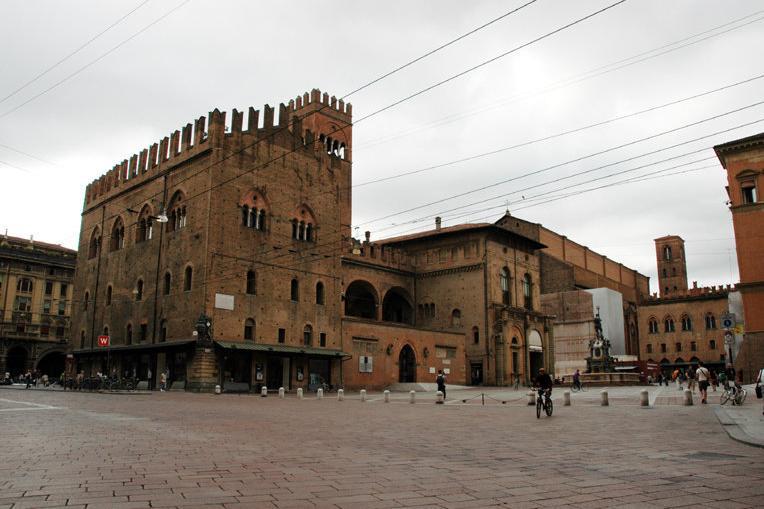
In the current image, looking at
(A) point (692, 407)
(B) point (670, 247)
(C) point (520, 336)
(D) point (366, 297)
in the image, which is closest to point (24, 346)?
(D) point (366, 297)

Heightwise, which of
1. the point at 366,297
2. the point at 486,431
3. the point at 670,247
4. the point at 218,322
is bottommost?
the point at 486,431

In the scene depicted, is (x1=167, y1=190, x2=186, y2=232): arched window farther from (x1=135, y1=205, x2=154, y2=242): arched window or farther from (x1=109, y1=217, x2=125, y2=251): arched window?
(x1=109, y1=217, x2=125, y2=251): arched window

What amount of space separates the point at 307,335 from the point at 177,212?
11270 mm

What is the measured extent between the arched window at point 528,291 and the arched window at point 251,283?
2546 cm

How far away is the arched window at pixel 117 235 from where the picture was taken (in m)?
44.0

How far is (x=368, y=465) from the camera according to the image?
7652 millimetres

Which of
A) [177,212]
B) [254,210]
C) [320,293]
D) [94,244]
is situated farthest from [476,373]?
[94,244]

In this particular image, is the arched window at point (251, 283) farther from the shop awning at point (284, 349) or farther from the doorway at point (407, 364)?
the doorway at point (407, 364)

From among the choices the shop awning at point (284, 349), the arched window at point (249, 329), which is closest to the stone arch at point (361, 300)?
the shop awning at point (284, 349)

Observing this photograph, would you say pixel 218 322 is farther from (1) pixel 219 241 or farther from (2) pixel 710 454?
(2) pixel 710 454

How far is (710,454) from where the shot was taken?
898 cm

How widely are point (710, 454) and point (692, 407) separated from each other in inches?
486

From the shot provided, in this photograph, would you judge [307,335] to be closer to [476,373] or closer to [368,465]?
[476,373]

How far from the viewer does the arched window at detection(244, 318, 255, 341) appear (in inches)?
1421
